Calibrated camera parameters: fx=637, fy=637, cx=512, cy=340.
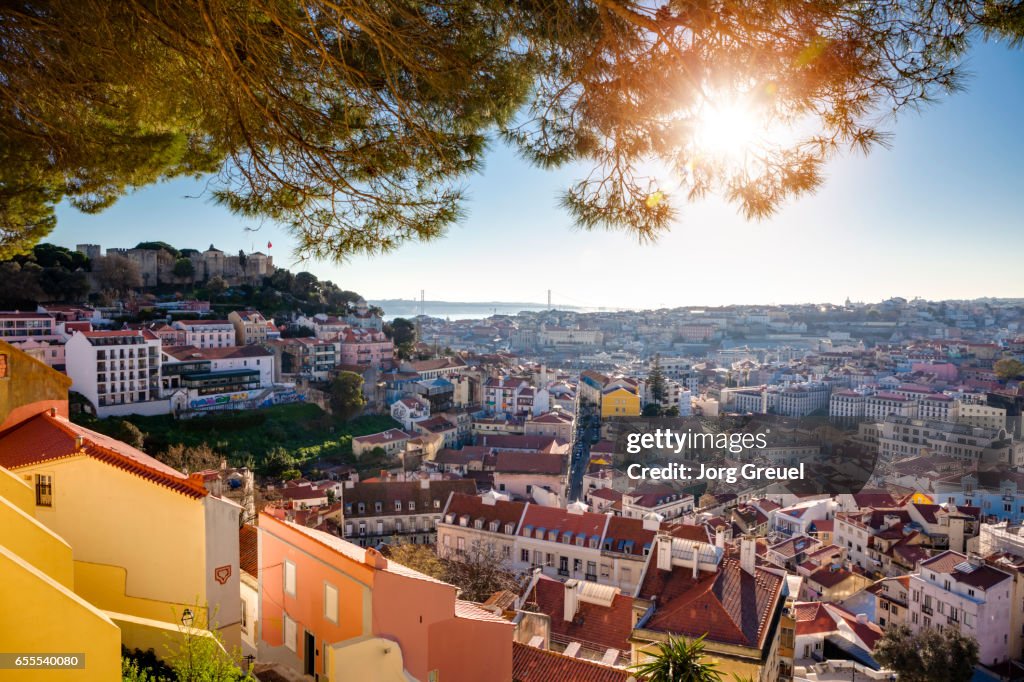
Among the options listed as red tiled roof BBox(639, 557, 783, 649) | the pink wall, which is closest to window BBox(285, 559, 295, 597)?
red tiled roof BBox(639, 557, 783, 649)

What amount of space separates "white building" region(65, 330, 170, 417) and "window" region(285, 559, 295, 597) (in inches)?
689

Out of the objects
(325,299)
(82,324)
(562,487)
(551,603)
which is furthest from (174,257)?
(551,603)

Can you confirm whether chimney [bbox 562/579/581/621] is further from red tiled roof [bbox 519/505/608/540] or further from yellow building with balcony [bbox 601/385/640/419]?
yellow building with balcony [bbox 601/385/640/419]

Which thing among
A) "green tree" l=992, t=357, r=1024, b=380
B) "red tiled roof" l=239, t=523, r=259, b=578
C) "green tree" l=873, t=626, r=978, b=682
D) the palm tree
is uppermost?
the palm tree

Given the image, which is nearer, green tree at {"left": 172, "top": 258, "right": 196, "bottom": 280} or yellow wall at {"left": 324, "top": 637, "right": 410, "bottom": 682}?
yellow wall at {"left": 324, "top": 637, "right": 410, "bottom": 682}

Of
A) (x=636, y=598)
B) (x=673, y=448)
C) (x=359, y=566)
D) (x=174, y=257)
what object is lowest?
(x=673, y=448)

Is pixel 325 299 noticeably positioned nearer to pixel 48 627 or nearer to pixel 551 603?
pixel 551 603

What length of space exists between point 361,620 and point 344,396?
64.8 ft

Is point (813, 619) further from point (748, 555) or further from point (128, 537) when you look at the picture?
point (128, 537)

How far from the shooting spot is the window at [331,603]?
3.36 metres

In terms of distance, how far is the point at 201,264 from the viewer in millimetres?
31859

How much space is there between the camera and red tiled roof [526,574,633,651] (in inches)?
294

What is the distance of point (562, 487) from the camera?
1786 centimetres

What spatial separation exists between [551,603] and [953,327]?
209 ft
